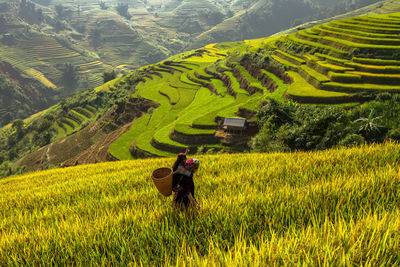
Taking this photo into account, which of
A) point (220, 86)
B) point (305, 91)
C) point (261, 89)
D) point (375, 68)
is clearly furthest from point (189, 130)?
point (375, 68)

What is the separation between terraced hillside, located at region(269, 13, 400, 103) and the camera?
24062 millimetres

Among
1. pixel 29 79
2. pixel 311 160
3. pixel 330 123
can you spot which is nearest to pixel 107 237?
pixel 311 160

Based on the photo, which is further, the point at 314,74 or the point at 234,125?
the point at 314,74

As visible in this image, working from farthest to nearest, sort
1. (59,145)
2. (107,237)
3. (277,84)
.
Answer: (59,145), (277,84), (107,237)

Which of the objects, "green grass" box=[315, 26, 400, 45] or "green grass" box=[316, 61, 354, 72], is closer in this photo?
"green grass" box=[316, 61, 354, 72]

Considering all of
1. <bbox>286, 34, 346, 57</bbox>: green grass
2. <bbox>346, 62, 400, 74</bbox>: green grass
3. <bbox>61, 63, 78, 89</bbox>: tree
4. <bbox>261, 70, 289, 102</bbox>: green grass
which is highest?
<bbox>286, 34, 346, 57</bbox>: green grass

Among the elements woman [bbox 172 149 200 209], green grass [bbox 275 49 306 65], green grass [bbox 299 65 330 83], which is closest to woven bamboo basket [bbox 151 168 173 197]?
woman [bbox 172 149 200 209]

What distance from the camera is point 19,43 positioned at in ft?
620

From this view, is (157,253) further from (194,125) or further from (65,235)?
(194,125)

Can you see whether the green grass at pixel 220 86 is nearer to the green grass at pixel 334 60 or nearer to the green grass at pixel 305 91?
the green grass at pixel 305 91

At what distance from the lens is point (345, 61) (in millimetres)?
29375

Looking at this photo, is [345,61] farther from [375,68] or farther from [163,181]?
[163,181]

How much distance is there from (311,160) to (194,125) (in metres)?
27.2

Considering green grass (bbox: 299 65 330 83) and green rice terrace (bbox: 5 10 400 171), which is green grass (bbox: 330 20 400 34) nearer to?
green rice terrace (bbox: 5 10 400 171)
